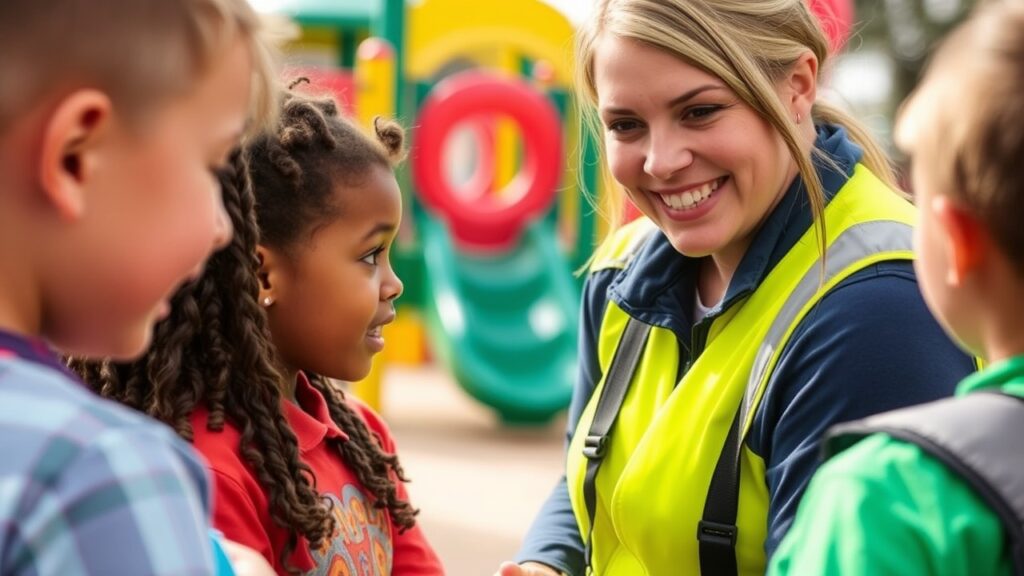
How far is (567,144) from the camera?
1002cm

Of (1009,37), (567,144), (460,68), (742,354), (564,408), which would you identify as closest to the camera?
(1009,37)

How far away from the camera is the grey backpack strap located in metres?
1.24

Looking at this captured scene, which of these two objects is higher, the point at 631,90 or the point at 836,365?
the point at 631,90

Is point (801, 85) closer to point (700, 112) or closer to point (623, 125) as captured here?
point (700, 112)

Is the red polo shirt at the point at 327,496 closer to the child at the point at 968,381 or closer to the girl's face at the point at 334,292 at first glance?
the girl's face at the point at 334,292

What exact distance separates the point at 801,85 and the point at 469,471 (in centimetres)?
453

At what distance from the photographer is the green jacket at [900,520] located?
1.24 m

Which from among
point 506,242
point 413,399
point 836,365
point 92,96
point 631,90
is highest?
point 92,96

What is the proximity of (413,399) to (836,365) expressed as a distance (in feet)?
25.0

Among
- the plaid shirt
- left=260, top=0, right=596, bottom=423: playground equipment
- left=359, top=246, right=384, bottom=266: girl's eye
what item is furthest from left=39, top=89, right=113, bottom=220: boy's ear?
left=260, top=0, right=596, bottom=423: playground equipment

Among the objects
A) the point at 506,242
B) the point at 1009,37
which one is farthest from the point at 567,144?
the point at 1009,37

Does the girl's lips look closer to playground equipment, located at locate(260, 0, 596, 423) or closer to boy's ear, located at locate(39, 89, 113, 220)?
boy's ear, located at locate(39, 89, 113, 220)

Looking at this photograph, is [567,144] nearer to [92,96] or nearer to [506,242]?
[506,242]

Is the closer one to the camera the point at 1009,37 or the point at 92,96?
the point at 92,96
